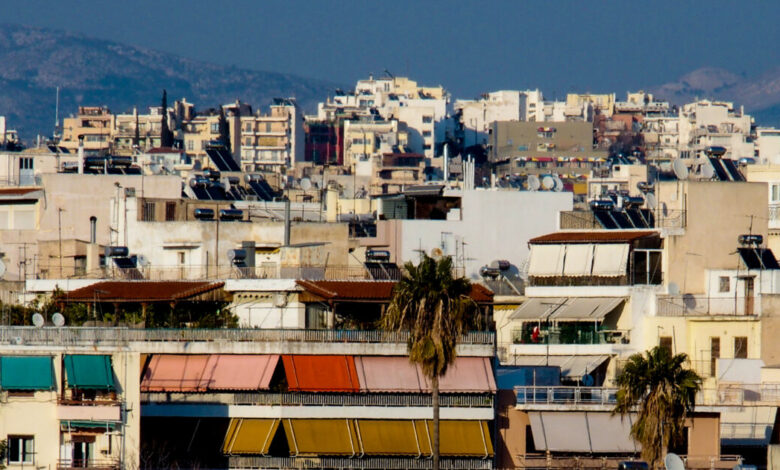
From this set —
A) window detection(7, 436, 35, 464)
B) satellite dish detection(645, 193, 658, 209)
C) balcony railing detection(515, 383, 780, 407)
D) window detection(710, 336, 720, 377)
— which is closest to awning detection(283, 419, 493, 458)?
balcony railing detection(515, 383, 780, 407)

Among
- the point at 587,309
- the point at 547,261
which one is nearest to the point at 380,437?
the point at 587,309

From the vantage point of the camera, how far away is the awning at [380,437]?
61.1m

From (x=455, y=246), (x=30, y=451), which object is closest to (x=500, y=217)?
(x=455, y=246)

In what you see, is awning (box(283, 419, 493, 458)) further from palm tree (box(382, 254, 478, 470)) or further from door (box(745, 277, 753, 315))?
door (box(745, 277, 753, 315))

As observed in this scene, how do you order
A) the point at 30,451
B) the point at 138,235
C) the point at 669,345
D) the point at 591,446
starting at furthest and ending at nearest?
the point at 138,235
the point at 669,345
the point at 591,446
the point at 30,451

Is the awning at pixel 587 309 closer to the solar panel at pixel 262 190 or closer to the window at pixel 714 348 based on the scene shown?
the window at pixel 714 348

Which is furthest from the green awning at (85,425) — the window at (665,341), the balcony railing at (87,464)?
the window at (665,341)

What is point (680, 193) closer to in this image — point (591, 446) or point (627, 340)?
point (627, 340)

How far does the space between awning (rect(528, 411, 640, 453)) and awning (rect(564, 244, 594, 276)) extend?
32.1 ft

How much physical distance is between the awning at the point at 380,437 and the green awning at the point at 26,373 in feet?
24.3

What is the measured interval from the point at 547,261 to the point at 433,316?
14.7 meters

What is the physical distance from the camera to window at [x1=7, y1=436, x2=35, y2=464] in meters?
56.6

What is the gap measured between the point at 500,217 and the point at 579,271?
7.87 m

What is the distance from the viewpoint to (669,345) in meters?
68.7
